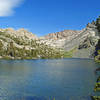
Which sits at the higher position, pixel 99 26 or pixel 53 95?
pixel 99 26

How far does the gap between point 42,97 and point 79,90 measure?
565 inches

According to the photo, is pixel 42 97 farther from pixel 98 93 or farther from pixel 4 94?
pixel 98 93

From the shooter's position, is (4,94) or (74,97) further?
(4,94)

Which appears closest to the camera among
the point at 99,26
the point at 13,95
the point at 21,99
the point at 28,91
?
the point at 21,99

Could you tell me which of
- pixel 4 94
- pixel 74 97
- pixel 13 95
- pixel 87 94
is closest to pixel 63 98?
pixel 74 97

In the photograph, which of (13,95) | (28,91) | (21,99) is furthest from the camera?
(28,91)

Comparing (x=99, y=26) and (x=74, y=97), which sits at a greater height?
(x=99, y=26)

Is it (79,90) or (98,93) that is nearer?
(98,93)

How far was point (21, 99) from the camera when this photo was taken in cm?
4347

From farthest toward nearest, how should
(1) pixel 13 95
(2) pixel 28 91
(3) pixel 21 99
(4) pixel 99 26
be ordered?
1. (4) pixel 99 26
2. (2) pixel 28 91
3. (1) pixel 13 95
4. (3) pixel 21 99

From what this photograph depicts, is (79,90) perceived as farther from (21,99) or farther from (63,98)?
(21,99)

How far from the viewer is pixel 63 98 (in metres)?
44.4

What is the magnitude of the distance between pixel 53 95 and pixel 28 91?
9.49m

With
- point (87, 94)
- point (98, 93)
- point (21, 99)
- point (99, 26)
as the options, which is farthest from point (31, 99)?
point (99, 26)
